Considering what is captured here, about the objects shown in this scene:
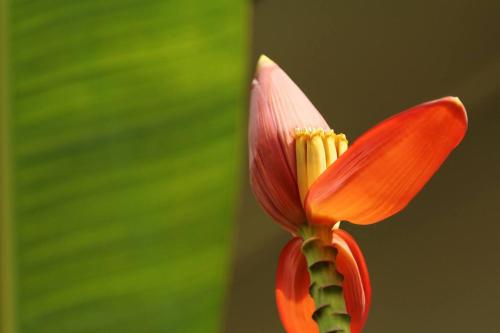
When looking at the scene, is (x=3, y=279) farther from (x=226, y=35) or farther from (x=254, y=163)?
(x=254, y=163)

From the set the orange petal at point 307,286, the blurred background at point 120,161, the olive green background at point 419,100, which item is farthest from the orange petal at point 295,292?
the olive green background at point 419,100

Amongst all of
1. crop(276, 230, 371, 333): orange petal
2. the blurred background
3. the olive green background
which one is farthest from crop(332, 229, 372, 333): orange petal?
the olive green background

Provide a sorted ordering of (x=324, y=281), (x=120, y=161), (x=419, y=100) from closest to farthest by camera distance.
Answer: (x=120, y=161) → (x=324, y=281) → (x=419, y=100)

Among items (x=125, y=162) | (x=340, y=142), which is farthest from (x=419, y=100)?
(x=125, y=162)

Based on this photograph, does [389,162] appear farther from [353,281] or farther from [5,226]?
[5,226]

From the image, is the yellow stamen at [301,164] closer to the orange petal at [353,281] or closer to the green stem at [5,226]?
the orange petal at [353,281]

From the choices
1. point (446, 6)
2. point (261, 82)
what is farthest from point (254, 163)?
point (446, 6)
